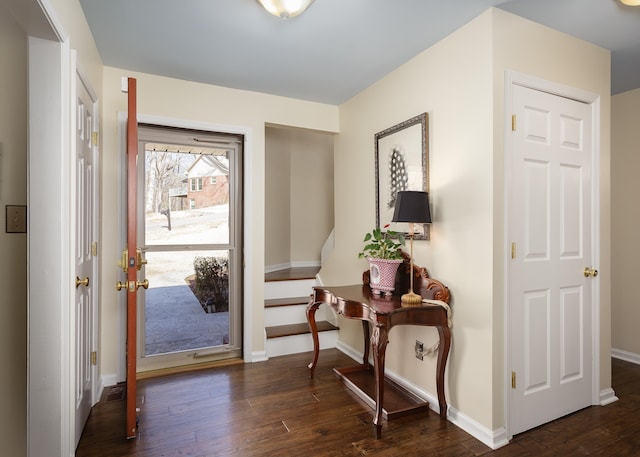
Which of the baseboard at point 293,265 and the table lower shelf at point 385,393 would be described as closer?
the table lower shelf at point 385,393

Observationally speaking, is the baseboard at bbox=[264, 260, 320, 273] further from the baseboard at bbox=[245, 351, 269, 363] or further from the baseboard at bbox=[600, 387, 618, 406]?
the baseboard at bbox=[600, 387, 618, 406]

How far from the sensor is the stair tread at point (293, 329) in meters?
3.40

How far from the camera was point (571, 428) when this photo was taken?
2.16 metres

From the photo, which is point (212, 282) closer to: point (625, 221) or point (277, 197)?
point (277, 197)

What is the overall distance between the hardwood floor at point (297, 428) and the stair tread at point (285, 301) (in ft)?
2.90

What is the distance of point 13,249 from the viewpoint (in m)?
1.64

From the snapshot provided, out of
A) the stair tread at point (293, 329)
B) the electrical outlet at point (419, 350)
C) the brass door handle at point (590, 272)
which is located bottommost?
the stair tread at point (293, 329)

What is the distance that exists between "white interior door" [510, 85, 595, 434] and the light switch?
2.58 meters

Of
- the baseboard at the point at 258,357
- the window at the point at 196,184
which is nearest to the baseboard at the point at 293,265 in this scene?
the baseboard at the point at 258,357

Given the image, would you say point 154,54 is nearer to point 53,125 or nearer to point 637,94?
point 53,125

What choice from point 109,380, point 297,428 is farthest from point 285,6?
point 109,380

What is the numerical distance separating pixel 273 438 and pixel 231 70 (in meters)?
2.67

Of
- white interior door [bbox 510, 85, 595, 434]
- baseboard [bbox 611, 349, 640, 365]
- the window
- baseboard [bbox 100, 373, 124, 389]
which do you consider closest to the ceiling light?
white interior door [bbox 510, 85, 595, 434]

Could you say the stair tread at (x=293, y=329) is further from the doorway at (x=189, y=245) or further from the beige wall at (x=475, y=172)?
the beige wall at (x=475, y=172)
